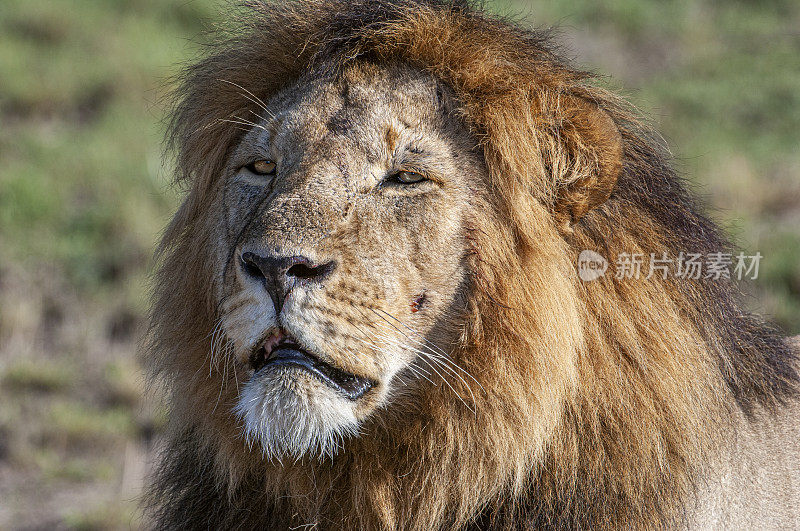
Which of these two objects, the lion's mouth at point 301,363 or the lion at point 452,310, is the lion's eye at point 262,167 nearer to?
the lion at point 452,310

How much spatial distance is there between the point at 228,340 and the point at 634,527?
139 centimetres

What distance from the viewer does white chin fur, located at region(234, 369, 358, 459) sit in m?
2.65

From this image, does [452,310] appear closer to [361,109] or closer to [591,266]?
[591,266]

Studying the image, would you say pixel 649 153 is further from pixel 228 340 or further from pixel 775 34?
pixel 775 34

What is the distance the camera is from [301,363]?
264cm

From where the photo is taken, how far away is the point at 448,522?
301 cm

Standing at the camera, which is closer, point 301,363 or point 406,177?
point 301,363

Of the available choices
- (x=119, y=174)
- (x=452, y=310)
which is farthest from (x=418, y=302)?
(x=119, y=174)

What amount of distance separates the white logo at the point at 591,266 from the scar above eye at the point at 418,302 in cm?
54

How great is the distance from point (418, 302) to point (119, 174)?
735 cm

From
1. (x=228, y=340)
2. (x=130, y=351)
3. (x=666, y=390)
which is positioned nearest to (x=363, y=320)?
(x=228, y=340)

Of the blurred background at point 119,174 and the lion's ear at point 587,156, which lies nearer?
the lion's ear at point 587,156

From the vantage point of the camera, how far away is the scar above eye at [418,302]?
9.18 feet

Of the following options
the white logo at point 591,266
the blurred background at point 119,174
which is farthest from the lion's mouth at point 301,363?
the blurred background at point 119,174
